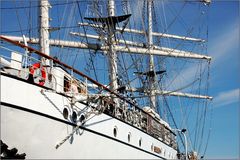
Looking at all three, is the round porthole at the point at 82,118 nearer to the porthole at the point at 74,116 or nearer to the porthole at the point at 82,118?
the porthole at the point at 82,118

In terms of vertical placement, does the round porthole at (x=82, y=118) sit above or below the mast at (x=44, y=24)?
below

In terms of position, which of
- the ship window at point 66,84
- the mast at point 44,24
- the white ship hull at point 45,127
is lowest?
the white ship hull at point 45,127

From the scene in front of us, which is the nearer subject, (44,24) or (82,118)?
(82,118)

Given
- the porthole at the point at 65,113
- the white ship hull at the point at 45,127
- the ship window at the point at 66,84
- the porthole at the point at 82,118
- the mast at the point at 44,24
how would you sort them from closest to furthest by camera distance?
the white ship hull at the point at 45,127 < the porthole at the point at 65,113 < the porthole at the point at 82,118 < the ship window at the point at 66,84 < the mast at the point at 44,24

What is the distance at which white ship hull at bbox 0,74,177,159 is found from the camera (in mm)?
9906

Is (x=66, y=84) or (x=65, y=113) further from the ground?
(x=66, y=84)

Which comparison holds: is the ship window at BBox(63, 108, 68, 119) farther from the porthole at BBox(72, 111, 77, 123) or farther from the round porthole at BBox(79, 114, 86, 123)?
the round porthole at BBox(79, 114, 86, 123)

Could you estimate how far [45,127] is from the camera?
10.7 meters

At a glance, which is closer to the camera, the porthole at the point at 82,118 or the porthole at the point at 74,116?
the porthole at the point at 74,116

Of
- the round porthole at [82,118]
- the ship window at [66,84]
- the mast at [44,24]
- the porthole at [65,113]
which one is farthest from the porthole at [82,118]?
the mast at [44,24]

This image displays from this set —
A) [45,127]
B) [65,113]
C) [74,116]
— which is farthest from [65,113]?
[45,127]

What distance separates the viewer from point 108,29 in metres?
22.2

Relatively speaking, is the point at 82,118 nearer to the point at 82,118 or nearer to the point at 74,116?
the point at 82,118

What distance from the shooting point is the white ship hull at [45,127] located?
991cm
